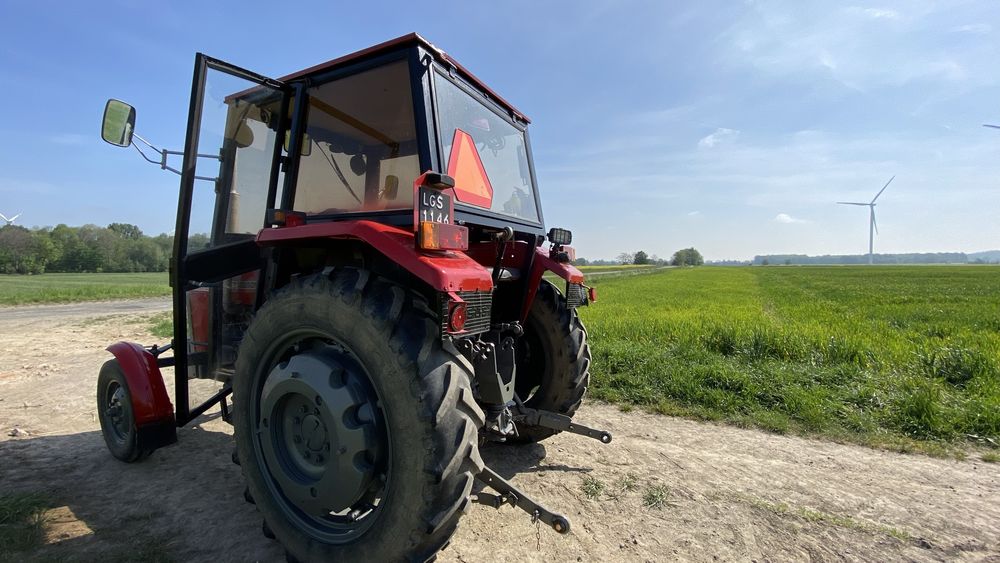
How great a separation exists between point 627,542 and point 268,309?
7.15 ft

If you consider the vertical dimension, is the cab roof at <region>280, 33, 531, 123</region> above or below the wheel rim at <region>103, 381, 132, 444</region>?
above

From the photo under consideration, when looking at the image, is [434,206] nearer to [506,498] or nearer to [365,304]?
[365,304]

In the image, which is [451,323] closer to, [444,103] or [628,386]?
[444,103]

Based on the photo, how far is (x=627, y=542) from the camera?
240 centimetres

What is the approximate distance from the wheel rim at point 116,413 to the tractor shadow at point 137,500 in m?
0.19

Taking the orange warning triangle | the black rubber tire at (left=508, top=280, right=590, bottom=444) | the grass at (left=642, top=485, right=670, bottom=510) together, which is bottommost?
the grass at (left=642, top=485, right=670, bottom=510)

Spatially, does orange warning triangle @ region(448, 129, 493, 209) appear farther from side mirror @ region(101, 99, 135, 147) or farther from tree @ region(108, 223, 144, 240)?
tree @ region(108, 223, 144, 240)

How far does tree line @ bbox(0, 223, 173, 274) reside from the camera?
161 ft

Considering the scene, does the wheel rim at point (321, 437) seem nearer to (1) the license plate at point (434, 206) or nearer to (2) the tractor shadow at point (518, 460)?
(1) the license plate at point (434, 206)

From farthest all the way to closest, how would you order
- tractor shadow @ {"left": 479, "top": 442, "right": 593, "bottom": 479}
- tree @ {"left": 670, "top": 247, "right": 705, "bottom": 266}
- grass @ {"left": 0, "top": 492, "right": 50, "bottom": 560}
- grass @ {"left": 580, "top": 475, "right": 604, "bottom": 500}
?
tree @ {"left": 670, "top": 247, "right": 705, "bottom": 266} < tractor shadow @ {"left": 479, "top": 442, "right": 593, "bottom": 479} < grass @ {"left": 580, "top": 475, "right": 604, "bottom": 500} < grass @ {"left": 0, "top": 492, "right": 50, "bottom": 560}

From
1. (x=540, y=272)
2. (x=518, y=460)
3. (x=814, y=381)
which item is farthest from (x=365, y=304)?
(x=814, y=381)

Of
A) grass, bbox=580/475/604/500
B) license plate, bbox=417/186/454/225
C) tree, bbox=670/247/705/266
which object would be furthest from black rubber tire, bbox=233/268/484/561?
tree, bbox=670/247/705/266

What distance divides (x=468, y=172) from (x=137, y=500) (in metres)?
2.83

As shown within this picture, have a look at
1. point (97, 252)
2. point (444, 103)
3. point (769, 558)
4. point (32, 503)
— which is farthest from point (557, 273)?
point (97, 252)
